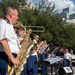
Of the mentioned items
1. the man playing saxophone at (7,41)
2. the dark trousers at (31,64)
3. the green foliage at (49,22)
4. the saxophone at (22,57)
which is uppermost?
the man playing saxophone at (7,41)

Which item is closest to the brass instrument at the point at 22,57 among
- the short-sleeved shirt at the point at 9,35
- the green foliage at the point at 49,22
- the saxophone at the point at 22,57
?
the saxophone at the point at 22,57

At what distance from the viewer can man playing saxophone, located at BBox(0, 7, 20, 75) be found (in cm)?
474

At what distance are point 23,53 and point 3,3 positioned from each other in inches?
908

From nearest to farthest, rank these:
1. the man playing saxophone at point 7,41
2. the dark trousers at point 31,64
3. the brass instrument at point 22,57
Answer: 1. the man playing saxophone at point 7,41
2. the brass instrument at point 22,57
3. the dark trousers at point 31,64

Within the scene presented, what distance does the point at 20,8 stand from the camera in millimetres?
29234

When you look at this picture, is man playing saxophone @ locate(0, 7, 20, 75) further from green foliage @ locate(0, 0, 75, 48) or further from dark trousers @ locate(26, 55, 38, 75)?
green foliage @ locate(0, 0, 75, 48)

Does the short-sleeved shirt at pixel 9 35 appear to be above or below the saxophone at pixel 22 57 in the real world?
above

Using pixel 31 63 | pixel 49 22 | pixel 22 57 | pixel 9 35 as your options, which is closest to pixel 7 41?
pixel 9 35

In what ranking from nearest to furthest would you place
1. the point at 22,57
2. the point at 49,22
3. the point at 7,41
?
the point at 7,41 < the point at 22,57 < the point at 49,22

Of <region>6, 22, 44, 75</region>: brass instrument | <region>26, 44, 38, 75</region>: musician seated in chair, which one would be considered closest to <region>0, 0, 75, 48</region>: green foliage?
<region>26, 44, 38, 75</region>: musician seated in chair

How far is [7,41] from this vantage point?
4.82m

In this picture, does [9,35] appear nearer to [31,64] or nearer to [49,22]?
[31,64]

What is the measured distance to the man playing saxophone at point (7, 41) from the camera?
4.74 m

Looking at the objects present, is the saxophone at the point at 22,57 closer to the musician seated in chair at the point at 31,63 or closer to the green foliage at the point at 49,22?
the musician seated in chair at the point at 31,63
